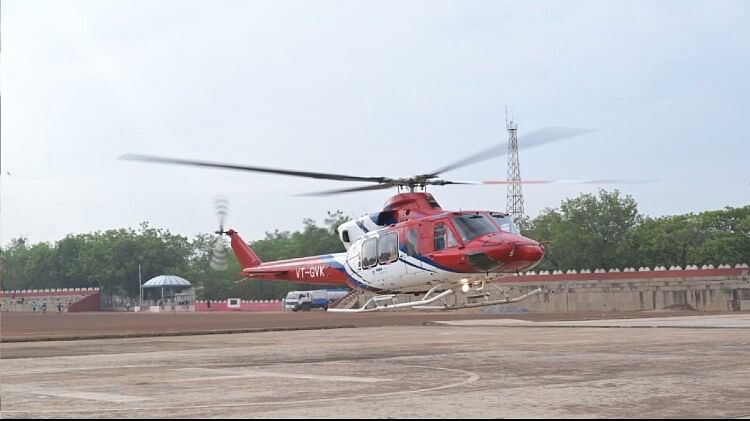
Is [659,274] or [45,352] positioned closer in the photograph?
[45,352]

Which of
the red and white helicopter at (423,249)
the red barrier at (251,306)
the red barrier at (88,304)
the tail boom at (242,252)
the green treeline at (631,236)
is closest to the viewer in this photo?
the red and white helicopter at (423,249)

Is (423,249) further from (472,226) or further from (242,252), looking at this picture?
(242,252)

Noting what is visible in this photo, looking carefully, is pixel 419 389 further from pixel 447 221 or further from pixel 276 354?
pixel 447 221

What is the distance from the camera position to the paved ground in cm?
1287

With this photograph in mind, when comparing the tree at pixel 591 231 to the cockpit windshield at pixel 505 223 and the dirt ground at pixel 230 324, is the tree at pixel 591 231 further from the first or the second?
the cockpit windshield at pixel 505 223

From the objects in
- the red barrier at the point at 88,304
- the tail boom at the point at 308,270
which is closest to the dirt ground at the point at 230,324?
the tail boom at the point at 308,270

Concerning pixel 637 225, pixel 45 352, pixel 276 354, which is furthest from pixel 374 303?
pixel 637 225

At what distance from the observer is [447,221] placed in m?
33.2

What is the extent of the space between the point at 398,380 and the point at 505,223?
670 inches

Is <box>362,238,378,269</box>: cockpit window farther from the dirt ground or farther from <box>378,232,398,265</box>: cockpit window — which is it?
the dirt ground

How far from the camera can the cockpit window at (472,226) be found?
3266cm

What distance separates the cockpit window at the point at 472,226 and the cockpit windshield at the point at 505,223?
1.19ft

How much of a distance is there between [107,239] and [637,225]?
11365 cm

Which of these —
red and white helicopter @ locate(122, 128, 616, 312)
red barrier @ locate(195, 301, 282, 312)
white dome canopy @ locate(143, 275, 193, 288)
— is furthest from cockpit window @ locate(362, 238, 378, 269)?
white dome canopy @ locate(143, 275, 193, 288)
